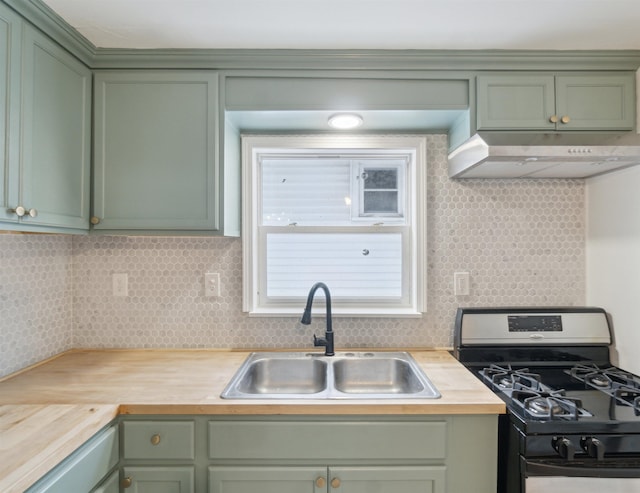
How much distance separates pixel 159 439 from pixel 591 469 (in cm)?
144

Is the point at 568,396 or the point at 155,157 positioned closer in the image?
the point at 568,396

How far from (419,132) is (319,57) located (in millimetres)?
657

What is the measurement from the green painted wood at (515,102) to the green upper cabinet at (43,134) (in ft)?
5.65

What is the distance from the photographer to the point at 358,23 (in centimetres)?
146

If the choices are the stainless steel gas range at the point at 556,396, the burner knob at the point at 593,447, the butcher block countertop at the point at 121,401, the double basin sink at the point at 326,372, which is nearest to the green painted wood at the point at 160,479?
the butcher block countertop at the point at 121,401

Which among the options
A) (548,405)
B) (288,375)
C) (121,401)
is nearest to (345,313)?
(288,375)

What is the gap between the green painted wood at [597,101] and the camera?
164cm

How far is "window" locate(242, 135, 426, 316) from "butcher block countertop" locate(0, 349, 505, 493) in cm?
44

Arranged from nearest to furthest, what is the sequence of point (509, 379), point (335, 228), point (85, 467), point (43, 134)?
point (85, 467), point (43, 134), point (509, 379), point (335, 228)

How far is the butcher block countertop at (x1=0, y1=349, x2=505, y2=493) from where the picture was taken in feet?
3.42

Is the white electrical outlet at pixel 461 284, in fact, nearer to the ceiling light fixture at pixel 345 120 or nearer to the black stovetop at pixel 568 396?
the black stovetop at pixel 568 396

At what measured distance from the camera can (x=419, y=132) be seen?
1971mm

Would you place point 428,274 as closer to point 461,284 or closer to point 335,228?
point 461,284

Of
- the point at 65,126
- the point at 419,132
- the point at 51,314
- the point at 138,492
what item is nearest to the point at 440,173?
the point at 419,132
